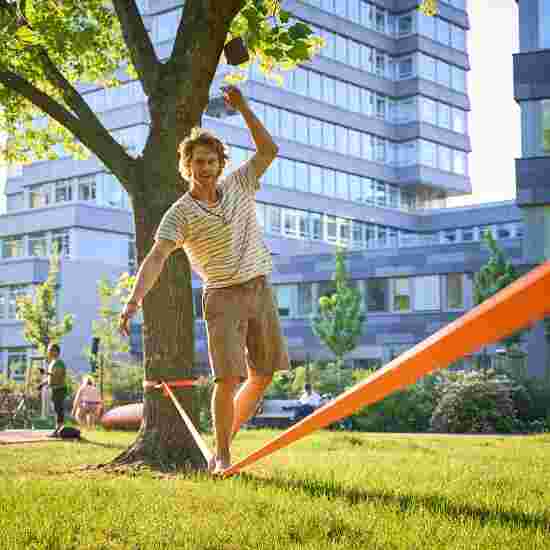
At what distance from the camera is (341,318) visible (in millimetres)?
38438

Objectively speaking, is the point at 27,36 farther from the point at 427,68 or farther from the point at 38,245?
the point at 427,68

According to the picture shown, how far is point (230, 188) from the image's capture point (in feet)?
19.3

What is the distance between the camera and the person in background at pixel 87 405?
20422 millimetres

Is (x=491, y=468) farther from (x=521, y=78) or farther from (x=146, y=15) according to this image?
(x=146, y=15)

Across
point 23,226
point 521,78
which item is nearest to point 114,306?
point 23,226

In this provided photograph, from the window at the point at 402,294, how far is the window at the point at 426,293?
360 mm

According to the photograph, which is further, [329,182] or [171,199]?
[329,182]

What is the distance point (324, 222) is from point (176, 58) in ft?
183

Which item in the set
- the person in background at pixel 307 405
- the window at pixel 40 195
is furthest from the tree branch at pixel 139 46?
the window at pixel 40 195

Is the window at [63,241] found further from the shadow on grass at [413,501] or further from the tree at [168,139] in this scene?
the shadow on grass at [413,501]

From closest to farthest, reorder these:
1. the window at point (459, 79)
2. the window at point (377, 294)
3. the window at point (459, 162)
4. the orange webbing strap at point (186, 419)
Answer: the orange webbing strap at point (186, 419) < the window at point (377, 294) < the window at point (459, 162) < the window at point (459, 79)

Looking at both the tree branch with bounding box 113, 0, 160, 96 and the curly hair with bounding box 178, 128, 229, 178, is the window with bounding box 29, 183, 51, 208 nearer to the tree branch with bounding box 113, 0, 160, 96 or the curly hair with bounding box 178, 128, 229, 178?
the tree branch with bounding box 113, 0, 160, 96

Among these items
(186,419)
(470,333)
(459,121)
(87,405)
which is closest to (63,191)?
(459,121)

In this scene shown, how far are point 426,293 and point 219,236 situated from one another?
39.9 m
